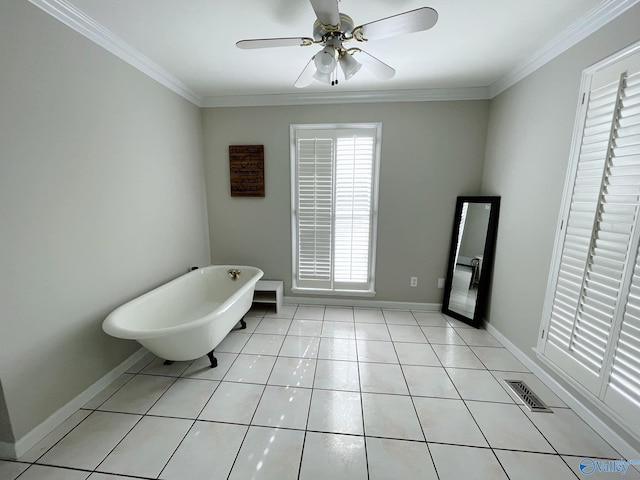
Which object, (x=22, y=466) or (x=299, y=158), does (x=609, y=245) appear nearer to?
(x=299, y=158)

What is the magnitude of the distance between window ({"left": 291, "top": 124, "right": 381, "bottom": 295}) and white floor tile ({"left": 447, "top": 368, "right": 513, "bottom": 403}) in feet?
4.37

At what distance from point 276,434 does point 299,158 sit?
2598mm

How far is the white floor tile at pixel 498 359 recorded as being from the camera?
2064 mm

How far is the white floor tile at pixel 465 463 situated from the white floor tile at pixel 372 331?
1.10 m

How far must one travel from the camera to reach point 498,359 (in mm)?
2166

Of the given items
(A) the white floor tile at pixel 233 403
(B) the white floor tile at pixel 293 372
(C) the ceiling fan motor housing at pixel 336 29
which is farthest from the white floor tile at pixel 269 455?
(C) the ceiling fan motor housing at pixel 336 29

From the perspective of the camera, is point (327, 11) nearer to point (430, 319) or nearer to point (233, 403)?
point (233, 403)

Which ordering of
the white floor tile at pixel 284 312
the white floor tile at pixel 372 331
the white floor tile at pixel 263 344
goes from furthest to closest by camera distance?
1. the white floor tile at pixel 284 312
2. the white floor tile at pixel 372 331
3. the white floor tile at pixel 263 344

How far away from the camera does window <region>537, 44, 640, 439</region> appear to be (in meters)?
1.32

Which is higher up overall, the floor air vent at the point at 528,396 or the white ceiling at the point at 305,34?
the white ceiling at the point at 305,34

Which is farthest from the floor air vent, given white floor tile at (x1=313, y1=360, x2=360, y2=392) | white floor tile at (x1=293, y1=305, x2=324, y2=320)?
white floor tile at (x1=293, y1=305, x2=324, y2=320)

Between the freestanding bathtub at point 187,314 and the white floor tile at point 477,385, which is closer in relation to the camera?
the freestanding bathtub at point 187,314

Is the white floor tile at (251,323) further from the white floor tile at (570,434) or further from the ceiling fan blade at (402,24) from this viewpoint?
the ceiling fan blade at (402,24)

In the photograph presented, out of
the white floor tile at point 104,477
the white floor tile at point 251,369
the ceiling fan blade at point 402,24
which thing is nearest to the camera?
the ceiling fan blade at point 402,24
